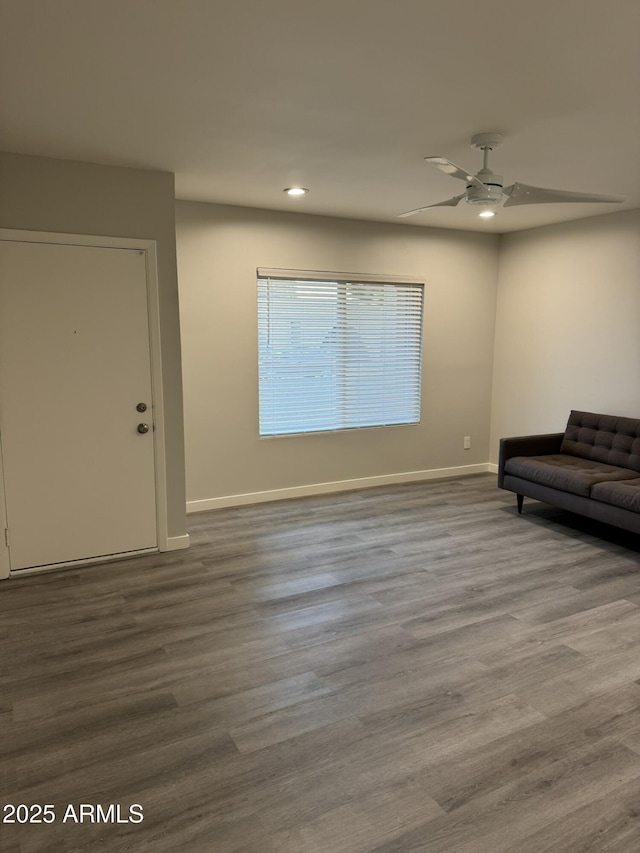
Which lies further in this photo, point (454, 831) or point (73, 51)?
point (73, 51)

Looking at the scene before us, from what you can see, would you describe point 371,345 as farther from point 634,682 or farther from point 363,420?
point 634,682

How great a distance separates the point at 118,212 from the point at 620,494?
376cm

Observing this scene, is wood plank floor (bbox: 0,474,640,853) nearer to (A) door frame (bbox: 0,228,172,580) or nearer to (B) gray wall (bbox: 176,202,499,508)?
(A) door frame (bbox: 0,228,172,580)

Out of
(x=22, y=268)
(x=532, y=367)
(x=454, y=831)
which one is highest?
(x=22, y=268)

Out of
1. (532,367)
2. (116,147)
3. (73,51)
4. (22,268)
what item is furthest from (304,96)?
(532,367)

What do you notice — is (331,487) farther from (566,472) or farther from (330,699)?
(330,699)

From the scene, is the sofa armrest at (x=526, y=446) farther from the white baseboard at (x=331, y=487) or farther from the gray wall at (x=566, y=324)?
the white baseboard at (x=331, y=487)

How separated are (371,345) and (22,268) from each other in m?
3.13

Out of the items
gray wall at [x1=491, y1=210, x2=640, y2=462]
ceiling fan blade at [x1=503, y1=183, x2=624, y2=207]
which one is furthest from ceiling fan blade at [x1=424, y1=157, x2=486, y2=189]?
gray wall at [x1=491, y1=210, x2=640, y2=462]

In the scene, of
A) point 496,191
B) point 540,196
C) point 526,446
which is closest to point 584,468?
point 526,446

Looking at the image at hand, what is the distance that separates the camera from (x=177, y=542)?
4035mm

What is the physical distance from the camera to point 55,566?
366cm

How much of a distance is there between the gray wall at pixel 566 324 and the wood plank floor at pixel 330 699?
5.83 feet

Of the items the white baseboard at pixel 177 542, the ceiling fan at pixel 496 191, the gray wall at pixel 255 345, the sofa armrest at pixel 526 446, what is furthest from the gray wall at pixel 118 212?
the sofa armrest at pixel 526 446
